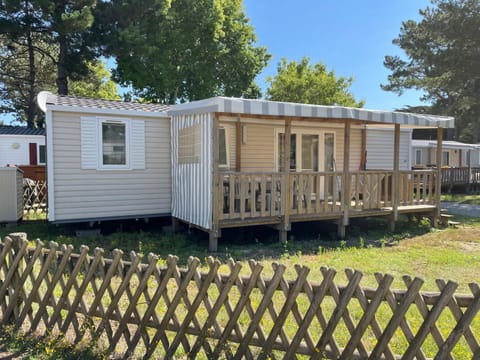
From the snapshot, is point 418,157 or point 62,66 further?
point 418,157

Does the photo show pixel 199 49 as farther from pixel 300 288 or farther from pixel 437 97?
pixel 300 288

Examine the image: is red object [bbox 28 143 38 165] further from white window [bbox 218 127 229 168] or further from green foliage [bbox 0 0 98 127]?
white window [bbox 218 127 229 168]

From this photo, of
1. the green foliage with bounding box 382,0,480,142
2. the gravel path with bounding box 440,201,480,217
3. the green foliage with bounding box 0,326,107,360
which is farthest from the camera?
the green foliage with bounding box 382,0,480,142

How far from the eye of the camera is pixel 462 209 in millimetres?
14016

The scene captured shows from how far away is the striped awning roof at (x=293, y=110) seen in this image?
679 centimetres

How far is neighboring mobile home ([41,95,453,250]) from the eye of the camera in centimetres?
742

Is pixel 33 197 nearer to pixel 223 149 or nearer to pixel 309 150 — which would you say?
pixel 223 149

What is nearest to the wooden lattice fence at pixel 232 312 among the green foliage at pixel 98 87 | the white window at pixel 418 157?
the white window at pixel 418 157

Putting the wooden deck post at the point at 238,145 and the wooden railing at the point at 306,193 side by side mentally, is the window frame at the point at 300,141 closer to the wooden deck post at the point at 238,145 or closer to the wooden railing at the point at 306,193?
the wooden deck post at the point at 238,145

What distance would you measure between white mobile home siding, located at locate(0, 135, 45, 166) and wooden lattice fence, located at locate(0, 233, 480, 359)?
15.7m

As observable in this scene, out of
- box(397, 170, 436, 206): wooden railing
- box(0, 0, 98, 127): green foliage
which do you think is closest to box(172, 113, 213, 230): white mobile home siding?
box(397, 170, 436, 206): wooden railing

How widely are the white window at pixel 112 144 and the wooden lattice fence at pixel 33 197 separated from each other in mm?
4456

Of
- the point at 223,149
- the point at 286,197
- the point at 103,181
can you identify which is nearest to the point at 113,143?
the point at 103,181

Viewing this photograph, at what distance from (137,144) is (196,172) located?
1960 mm
